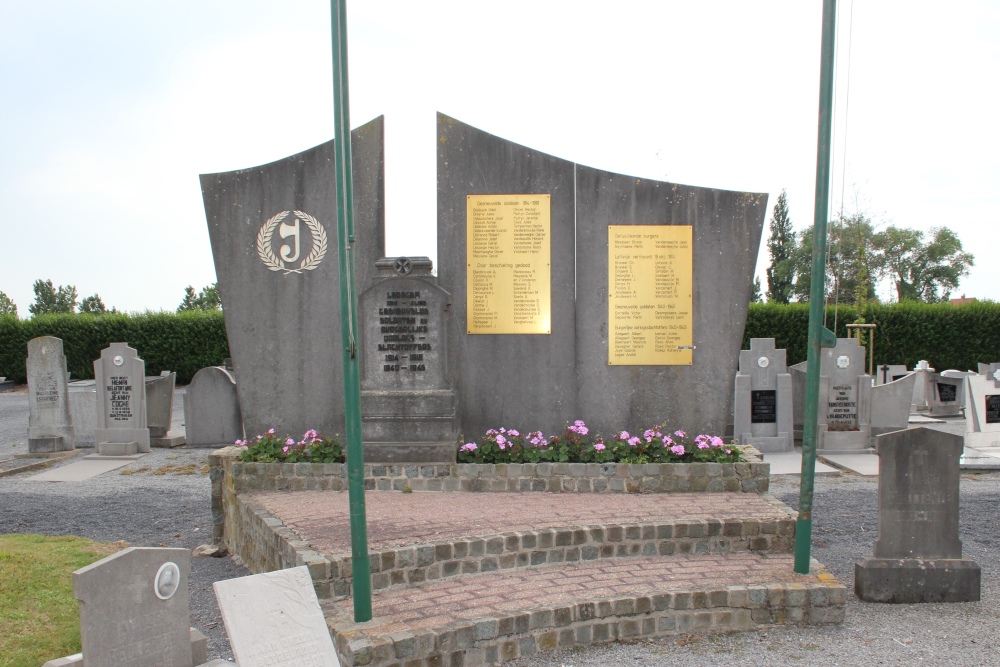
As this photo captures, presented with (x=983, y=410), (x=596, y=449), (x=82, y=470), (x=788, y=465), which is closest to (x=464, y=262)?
(x=596, y=449)

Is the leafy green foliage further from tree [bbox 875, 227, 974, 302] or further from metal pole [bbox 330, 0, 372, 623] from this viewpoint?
metal pole [bbox 330, 0, 372, 623]

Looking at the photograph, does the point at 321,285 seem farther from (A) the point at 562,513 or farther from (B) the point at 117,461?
(B) the point at 117,461

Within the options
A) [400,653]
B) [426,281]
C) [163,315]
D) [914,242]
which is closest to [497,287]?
[426,281]

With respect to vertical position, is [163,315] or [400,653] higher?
[163,315]

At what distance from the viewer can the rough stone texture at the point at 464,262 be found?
299 inches

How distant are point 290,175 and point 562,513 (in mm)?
4590

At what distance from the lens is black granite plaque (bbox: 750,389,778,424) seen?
11.7 meters

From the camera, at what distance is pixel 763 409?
11.7 metres

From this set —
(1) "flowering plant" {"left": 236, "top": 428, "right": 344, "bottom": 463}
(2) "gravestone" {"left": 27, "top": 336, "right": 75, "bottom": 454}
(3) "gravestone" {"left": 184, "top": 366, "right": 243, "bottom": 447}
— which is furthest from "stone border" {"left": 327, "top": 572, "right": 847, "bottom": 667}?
(2) "gravestone" {"left": 27, "top": 336, "right": 75, "bottom": 454}

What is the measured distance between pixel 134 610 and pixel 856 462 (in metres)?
10.2

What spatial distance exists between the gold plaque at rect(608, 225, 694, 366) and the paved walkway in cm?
160

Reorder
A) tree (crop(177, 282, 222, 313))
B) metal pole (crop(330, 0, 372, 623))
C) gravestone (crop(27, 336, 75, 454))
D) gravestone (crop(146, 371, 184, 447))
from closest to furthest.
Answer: metal pole (crop(330, 0, 372, 623))
gravestone (crop(27, 336, 75, 454))
gravestone (crop(146, 371, 184, 447))
tree (crop(177, 282, 222, 313))

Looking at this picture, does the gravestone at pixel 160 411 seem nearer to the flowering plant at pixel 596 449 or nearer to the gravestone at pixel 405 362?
the gravestone at pixel 405 362

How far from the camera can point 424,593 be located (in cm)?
473
